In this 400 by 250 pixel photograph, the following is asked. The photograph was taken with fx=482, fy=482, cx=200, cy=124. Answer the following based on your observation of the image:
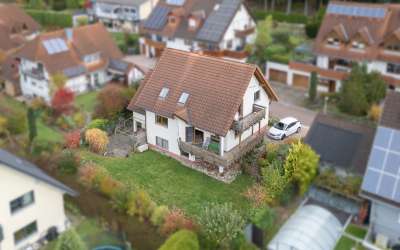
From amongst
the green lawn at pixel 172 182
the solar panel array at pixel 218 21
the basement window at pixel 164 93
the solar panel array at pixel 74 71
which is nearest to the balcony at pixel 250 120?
the green lawn at pixel 172 182

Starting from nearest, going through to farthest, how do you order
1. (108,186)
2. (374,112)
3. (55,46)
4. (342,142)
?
1. (342,142)
2. (108,186)
3. (374,112)
4. (55,46)

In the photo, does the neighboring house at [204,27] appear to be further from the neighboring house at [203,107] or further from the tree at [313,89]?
the neighboring house at [203,107]

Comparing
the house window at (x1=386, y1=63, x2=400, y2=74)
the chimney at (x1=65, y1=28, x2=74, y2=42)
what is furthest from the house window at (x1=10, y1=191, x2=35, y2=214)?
the house window at (x1=386, y1=63, x2=400, y2=74)

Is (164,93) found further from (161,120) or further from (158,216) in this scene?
(158,216)

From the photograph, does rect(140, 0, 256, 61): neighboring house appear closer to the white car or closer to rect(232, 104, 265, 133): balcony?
the white car

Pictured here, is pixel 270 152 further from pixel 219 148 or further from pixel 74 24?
pixel 74 24

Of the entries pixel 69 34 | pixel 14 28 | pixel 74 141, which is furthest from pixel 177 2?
pixel 74 141
